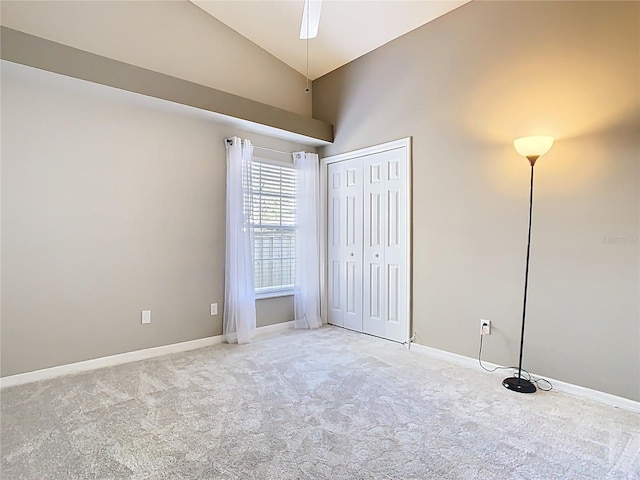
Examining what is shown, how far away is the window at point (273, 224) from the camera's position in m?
4.17

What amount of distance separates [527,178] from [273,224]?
2731 millimetres

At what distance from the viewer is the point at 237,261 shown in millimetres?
3838

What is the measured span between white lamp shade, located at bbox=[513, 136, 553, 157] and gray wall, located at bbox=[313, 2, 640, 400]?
0.85ft

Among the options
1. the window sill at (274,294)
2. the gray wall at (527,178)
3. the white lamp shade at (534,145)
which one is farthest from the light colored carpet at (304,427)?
the white lamp shade at (534,145)

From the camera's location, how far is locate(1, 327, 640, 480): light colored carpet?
1732 mm

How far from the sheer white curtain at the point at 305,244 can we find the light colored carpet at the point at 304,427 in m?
1.37

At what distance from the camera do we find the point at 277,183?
14.3 feet

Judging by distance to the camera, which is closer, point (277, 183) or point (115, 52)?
point (115, 52)

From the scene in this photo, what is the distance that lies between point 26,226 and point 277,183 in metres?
2.48

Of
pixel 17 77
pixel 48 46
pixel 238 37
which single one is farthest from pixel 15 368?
pixel 238 37

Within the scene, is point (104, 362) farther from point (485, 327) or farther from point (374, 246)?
point (485, 327)

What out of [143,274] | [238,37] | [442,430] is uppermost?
[238,37]

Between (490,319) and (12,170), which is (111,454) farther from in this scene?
(490,319)

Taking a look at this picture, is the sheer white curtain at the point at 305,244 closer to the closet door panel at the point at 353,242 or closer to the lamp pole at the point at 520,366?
the closet door panel at the point at 353,242
